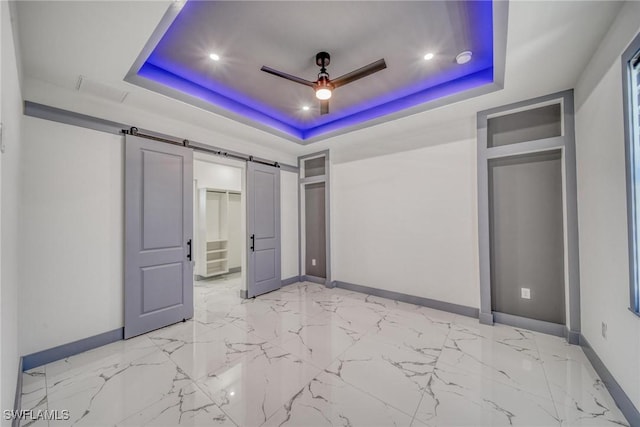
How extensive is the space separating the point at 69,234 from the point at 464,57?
4.42 m

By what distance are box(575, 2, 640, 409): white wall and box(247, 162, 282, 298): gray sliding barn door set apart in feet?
13.8

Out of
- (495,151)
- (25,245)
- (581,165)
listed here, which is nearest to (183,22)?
(25,245)

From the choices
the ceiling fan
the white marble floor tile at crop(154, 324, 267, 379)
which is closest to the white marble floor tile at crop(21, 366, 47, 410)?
the white marble floor tile at crop(154, 324, 267, 379)

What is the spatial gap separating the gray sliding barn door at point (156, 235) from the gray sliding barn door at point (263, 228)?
42.5 inches

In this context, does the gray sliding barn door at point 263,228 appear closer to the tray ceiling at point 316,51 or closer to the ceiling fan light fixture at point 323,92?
the tray ceiling at point 316,51

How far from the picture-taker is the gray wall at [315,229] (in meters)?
5.24

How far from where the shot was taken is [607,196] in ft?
6.78

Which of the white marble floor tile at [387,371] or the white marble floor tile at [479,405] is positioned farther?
the white marble floor tile at [387,371]

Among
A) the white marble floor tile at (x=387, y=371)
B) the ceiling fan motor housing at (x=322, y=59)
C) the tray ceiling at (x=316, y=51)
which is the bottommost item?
the white marble floor tile at (x=387, y=371)

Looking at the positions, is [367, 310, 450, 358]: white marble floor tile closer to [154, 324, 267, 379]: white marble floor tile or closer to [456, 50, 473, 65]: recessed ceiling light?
[154, 324, 267, 379]: white marble floor tile

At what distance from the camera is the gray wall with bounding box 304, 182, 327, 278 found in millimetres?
5242

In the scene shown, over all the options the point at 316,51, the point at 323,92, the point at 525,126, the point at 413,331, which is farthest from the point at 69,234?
the point at 525,126

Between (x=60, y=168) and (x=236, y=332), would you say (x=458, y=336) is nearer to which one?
(x=236, y=332)

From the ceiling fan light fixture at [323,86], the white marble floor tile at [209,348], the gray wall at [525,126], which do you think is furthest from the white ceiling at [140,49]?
the white marble floor tile at [209,348]
